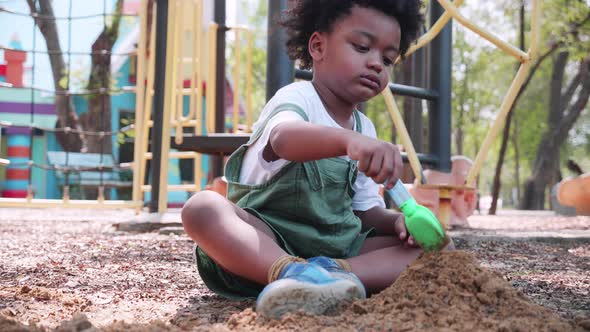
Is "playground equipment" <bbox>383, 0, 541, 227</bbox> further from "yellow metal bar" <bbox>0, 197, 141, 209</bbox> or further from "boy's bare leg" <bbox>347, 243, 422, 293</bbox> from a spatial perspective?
"yellow metal bar" <bbox>0, 197, 141, 209</bbox>

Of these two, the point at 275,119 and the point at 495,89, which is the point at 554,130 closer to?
the point at 495,89

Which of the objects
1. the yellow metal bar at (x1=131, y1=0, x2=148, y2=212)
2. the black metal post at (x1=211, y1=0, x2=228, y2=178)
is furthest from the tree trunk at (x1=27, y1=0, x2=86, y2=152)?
the black metal post at (x1=211, y1=0, x2=228, y2=178)

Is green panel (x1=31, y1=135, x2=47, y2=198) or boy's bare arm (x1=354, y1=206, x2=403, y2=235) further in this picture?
green panel (x1=31, y1=135, x2=47, y2=198)

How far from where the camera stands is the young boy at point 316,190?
158cm

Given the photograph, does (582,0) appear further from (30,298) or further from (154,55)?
(30,298)

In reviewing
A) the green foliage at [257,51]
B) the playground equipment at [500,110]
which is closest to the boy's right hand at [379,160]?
the playground equipment at [500,110]

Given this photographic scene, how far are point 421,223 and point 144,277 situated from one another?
3.50 feet

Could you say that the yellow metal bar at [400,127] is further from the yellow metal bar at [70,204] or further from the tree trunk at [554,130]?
the tree trunk at [554,130]

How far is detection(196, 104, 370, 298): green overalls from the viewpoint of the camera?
1.83 metres

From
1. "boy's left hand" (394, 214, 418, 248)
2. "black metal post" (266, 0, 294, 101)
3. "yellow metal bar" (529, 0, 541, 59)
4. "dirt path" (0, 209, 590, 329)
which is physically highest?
"yellow metal bar" (529, 0, 541, 59)

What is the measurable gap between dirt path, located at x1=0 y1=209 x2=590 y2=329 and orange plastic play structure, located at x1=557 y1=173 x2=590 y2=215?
4438 mm

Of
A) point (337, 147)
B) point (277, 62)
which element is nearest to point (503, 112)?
point (277, 62)

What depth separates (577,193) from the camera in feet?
26.2

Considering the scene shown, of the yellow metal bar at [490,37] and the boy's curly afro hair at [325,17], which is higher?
the yellow metal bar at [490,37]
